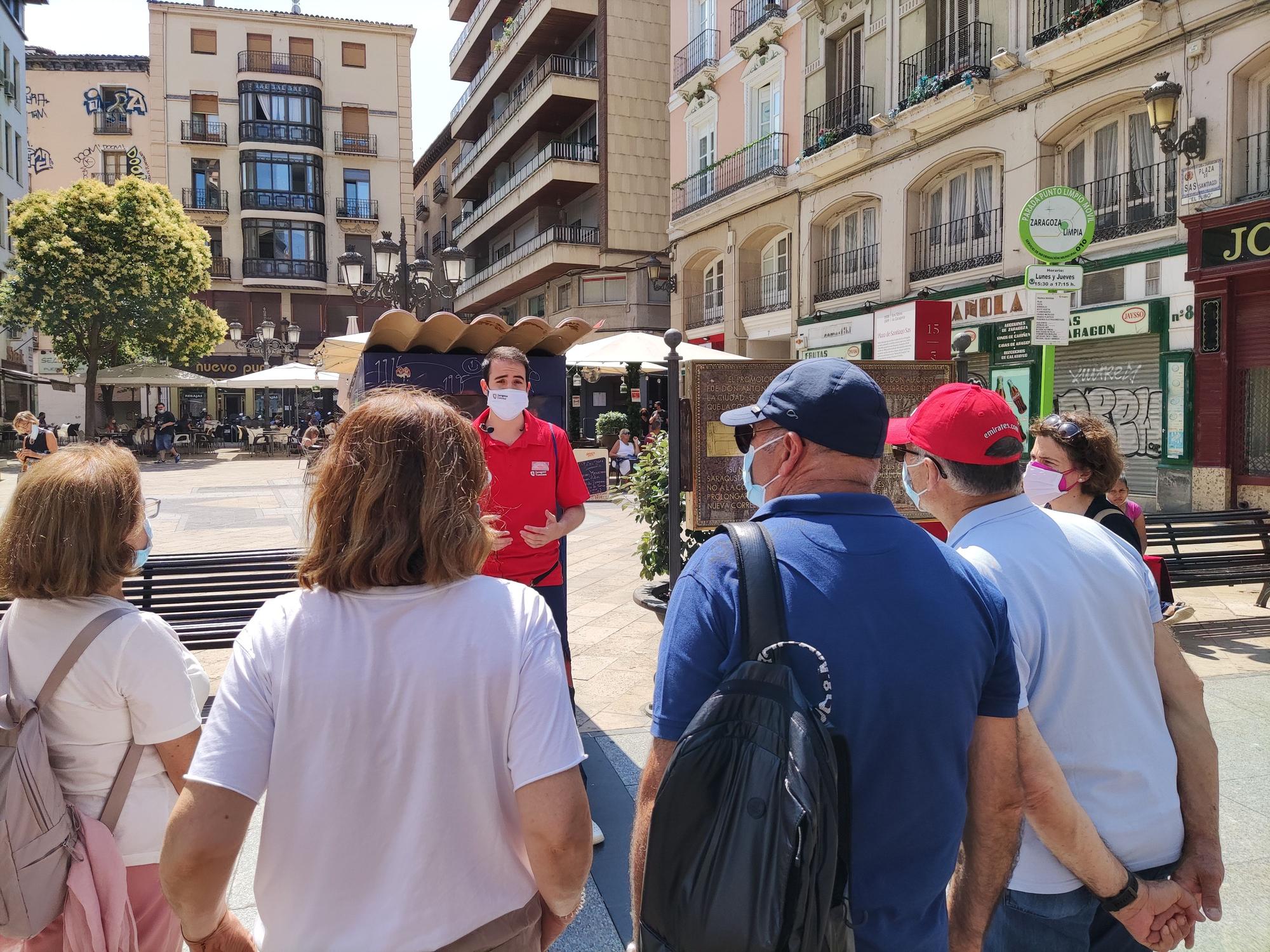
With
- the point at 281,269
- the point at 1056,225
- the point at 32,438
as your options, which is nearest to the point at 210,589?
the point at 1056,225

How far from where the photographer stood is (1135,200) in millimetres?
14258

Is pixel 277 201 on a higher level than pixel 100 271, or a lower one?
higher

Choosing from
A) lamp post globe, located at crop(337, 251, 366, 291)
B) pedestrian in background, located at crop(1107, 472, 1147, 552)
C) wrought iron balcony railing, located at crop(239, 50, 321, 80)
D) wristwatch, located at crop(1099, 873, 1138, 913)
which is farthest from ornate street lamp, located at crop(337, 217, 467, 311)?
wrought iron balcony railing, located at crop(239, 50, 321, 80)

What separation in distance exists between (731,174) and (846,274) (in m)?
5.20

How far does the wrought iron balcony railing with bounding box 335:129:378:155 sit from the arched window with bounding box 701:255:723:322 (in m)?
28.1

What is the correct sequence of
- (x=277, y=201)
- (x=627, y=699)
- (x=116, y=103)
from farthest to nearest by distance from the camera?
(x=116, y=103) → (x=277, y=201) → (x=627, y=699)

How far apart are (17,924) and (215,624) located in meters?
3.35

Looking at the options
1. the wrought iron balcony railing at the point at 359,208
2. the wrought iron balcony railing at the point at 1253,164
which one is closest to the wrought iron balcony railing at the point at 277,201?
the wrought iron balcony railing at the point at 359,208

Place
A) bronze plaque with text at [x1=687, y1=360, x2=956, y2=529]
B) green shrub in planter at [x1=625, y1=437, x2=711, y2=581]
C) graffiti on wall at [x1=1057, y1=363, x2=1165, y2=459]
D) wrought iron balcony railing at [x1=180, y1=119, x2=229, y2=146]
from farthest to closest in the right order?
wrought iron balcony railing at [x1=180, y1=119, x2=229, y2=146], graffiti on wall at [x1=1057, y1=363, x2=1165, y2=459], green shrub in planter at [x1=625, y1=437, x2=711, y2=581], bronze plaque with text at [x1=687, y1=360, x2=956, y2=529]

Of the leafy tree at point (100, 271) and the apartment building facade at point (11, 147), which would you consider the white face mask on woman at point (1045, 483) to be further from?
the apartment building facade at point (11, 147)

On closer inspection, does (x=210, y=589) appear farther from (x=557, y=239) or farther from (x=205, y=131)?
(x=205, y=131)

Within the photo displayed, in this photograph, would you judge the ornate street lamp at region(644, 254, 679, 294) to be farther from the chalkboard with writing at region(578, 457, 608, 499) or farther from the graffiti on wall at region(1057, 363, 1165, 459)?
the chalkboard with writing at region(578, 457, 608, 499)

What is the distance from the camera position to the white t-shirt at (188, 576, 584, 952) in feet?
5.01

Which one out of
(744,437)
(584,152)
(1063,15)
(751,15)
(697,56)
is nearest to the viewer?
(744,437)
